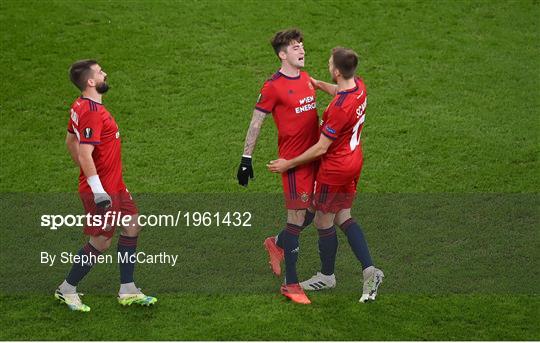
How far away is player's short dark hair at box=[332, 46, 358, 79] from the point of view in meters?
9.20

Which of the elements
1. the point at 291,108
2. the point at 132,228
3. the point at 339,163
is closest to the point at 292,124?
the point at 291,108

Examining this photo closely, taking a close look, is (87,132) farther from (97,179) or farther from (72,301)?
(72,301)

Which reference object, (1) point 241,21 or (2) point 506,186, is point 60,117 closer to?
(1) point 241,21

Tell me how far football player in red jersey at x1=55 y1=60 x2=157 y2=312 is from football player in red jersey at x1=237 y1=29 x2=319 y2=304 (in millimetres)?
1131

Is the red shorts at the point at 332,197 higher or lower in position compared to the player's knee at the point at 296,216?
higher

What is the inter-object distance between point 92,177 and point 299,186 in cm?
188

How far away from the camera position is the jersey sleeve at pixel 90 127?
9055 millimetres

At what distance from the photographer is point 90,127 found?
29.7ft

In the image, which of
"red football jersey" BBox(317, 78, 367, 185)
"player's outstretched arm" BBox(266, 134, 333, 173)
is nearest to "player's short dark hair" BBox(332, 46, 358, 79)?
"red football jersey" BBox(317, 78, 367, 185)

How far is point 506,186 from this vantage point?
39.7ft

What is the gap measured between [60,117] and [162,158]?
5.53ft

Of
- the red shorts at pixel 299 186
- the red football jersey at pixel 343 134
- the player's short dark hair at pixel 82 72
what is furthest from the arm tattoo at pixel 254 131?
the player's short dark hair at pixel 82 72

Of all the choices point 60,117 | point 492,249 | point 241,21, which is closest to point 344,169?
point 492,249

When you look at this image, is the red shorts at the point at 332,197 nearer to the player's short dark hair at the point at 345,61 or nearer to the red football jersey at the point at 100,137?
the player's short dark hair at the point at 345,61
